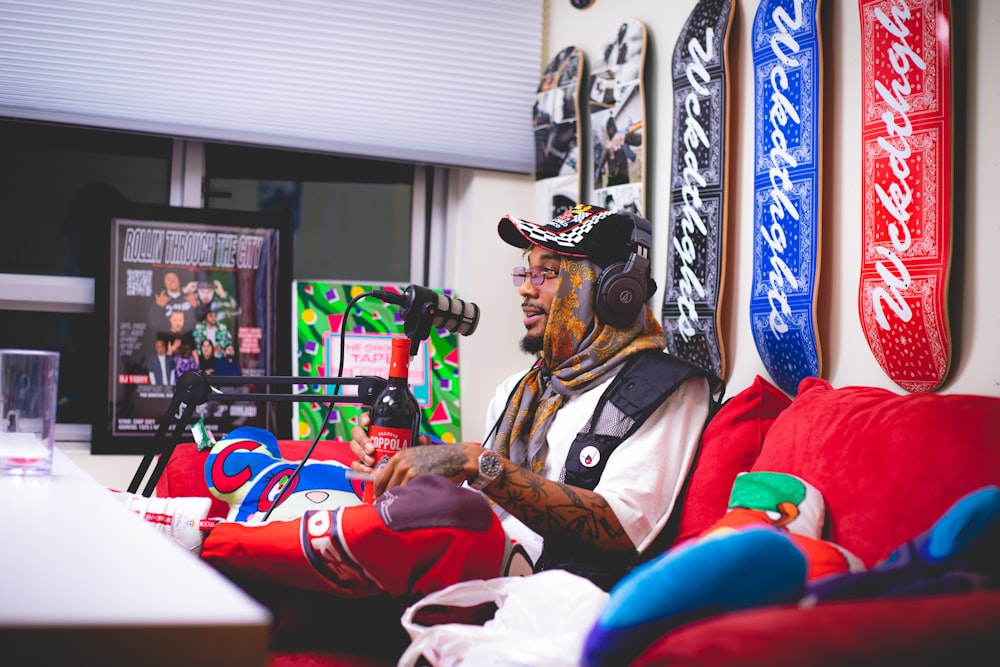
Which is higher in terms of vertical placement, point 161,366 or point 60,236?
point 60,236

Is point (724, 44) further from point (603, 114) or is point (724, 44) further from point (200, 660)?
point (200, 660)

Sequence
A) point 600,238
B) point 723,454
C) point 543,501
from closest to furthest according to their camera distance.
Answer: point 543,501
point 723,454
point 600,238

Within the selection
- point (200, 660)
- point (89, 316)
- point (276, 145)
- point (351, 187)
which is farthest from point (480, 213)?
point (200, 660)

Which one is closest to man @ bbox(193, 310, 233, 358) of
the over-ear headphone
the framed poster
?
the framed poster

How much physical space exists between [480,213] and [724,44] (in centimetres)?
130

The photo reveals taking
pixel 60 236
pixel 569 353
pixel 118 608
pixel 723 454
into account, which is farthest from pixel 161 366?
pixel 118 608

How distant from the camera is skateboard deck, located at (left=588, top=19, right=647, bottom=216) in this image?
2816mm

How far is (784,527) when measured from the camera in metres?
1.40

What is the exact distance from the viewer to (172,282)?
126 inches

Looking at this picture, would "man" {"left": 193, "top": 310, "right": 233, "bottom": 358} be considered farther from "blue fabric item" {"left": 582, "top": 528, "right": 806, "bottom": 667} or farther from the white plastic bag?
"blue fabric item" {"left": 582, "top": 528, "right": 806, "bottom": 667}

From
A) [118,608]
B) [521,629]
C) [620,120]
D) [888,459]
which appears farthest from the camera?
[620,120]

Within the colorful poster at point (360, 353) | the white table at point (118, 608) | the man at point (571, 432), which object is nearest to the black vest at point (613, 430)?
the man at point (571, 432)

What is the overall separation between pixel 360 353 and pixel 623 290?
1.60 metres

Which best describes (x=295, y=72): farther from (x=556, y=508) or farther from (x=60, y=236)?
(x=556, y=508)
